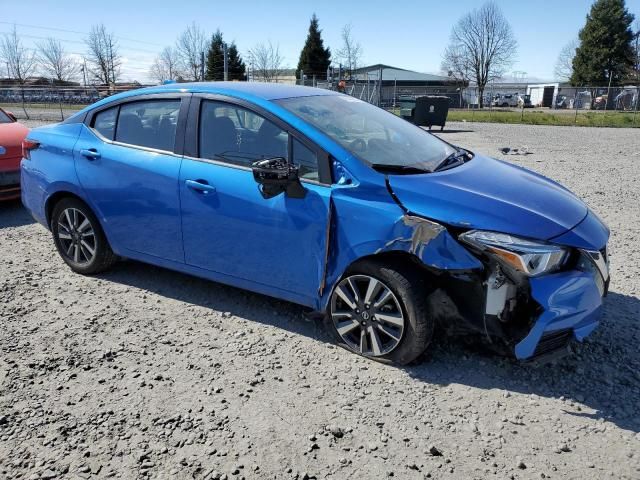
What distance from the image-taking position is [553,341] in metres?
2.91

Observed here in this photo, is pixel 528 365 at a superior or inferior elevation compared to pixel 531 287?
inferior

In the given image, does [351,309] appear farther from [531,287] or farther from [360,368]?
[531,287]

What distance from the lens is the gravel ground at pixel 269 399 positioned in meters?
2.46

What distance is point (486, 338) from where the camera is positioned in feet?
10.0

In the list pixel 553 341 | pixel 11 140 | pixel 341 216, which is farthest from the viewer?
pixel 11 140

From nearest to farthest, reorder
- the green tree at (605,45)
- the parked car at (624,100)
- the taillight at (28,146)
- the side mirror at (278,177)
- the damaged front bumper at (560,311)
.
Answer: the damaged front bumper at (560,311)
the side mirror at (278,177)
the taillight at (28,146)
the parked car at (624,100)
the green tree at (605,45)

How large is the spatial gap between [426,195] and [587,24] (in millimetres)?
68654

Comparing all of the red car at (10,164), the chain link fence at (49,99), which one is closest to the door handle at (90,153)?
the red car at (10,164)

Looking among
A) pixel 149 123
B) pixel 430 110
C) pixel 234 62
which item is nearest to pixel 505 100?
pixel 234 62

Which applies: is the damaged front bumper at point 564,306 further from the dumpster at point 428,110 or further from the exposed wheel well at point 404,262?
the dumpster at point 428,110

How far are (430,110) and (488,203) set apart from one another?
19.8 m

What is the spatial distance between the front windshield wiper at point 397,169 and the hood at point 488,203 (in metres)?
0.08

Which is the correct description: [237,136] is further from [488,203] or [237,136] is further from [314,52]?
[314,52]

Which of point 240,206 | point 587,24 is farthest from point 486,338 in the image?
point 587,24
